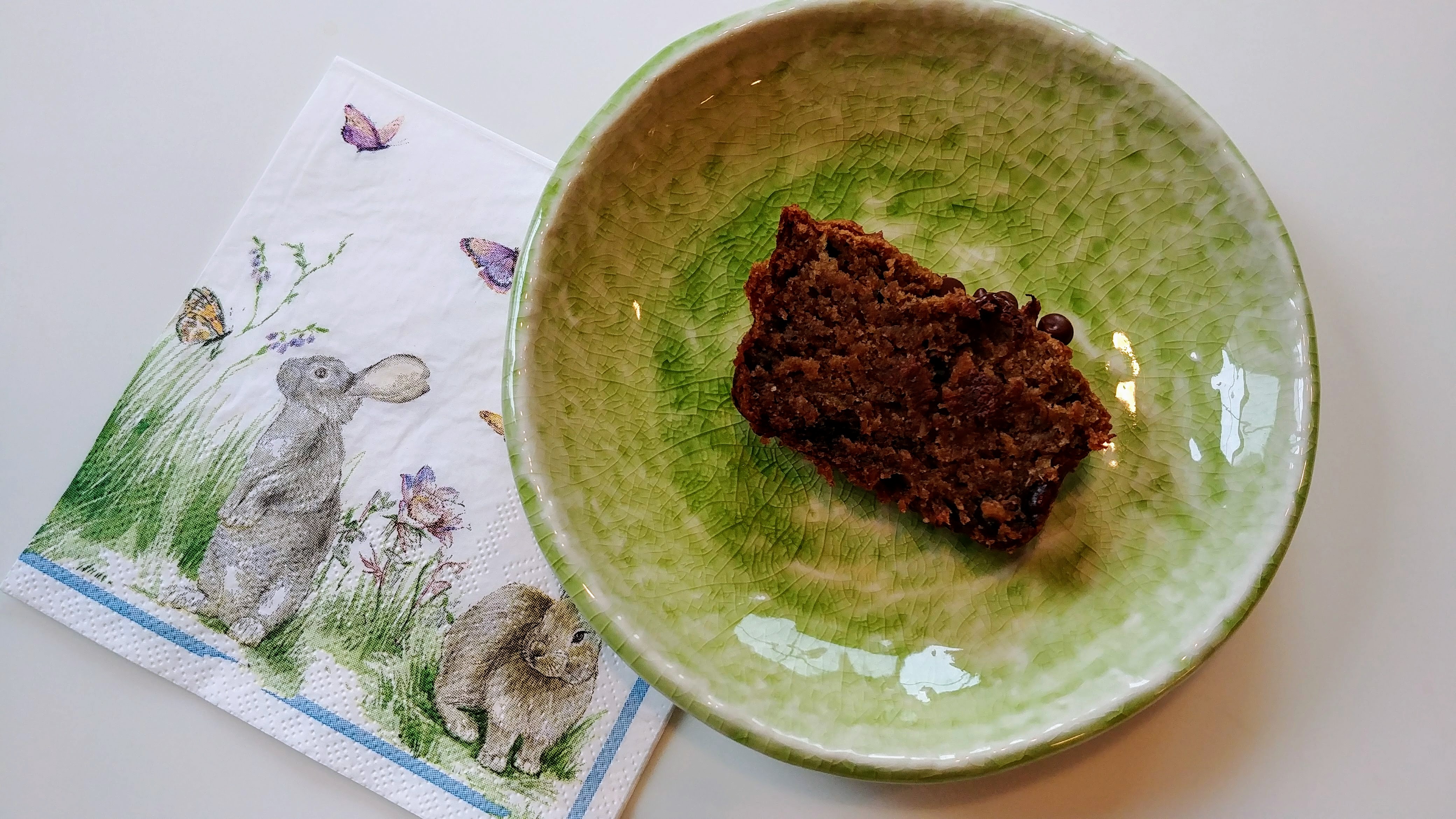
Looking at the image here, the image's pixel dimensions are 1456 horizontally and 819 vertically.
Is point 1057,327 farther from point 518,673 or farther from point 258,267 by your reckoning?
point 258,267

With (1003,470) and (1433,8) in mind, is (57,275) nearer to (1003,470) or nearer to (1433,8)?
(1003,470)

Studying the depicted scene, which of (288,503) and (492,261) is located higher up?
(492,261)

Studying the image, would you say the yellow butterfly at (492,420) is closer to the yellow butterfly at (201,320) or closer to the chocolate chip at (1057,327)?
the yellow butterfly at (201,320)

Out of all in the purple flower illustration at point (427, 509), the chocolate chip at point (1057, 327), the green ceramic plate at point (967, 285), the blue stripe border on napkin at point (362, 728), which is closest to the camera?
the green ceramic plate at point (967, 285)

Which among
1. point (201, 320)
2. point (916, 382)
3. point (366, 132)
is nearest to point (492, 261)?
point (366, 132)

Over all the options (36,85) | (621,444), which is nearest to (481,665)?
(621,444)

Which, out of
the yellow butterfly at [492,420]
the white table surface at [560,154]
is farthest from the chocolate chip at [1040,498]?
the yellow butterfly at [492,420]
